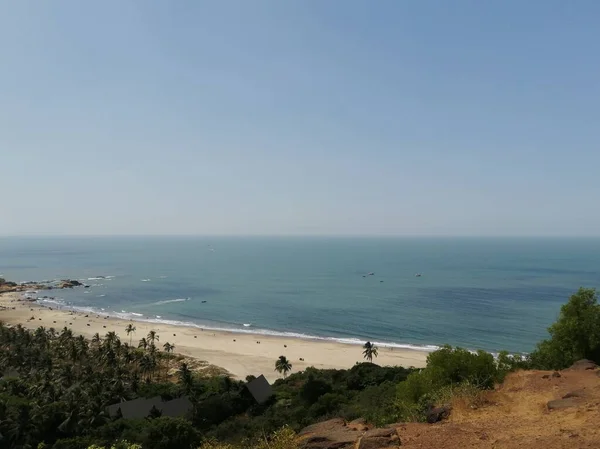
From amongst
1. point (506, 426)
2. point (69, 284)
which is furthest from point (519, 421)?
point (69, 284)

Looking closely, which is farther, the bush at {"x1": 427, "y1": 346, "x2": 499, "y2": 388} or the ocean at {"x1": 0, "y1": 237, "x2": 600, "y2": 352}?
the ocean at {"x1": 0, "y1": 237, "x2": 600, "y2": 352}

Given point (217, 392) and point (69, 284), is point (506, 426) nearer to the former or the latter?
point (217, 392)

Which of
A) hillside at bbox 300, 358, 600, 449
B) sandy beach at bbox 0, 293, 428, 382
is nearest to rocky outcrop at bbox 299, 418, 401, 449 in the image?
hillside at bbox 300, 358, 600, 449

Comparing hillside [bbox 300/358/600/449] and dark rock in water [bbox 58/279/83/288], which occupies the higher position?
hillside [bbox 300/358/600/449]

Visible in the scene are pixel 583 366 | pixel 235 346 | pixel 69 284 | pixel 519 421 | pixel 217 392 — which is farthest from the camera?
pixel 69 284

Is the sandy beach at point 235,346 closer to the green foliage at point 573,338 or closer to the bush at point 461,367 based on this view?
the green foliage at point 573,338

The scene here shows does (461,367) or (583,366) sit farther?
(461,367)

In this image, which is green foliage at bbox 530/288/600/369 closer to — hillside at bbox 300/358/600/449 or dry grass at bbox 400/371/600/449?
dry grass at bbox 400/371/600/449
